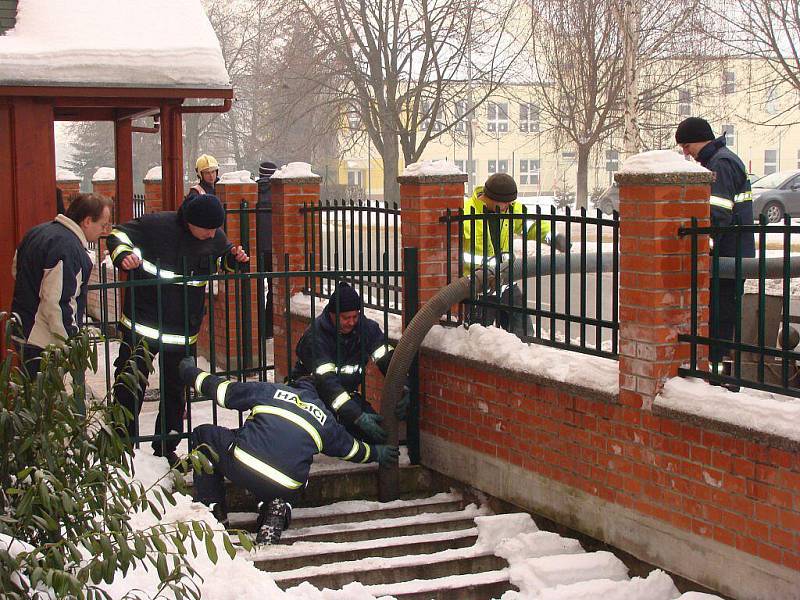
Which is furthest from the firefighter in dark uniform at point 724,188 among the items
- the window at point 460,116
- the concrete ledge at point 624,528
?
the window at point 460,116

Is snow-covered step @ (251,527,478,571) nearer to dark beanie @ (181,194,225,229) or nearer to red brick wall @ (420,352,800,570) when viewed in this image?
red brick wall @ (420,352,800,570)

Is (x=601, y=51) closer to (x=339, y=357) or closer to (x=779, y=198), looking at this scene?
(x=779, y=198)

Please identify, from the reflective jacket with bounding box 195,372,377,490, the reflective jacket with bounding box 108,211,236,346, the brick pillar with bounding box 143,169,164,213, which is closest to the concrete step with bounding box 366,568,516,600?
the reflective jacket with bounding box 195,372,377,490

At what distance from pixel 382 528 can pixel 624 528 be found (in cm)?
139

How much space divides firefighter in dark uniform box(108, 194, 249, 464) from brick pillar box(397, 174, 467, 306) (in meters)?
1.14

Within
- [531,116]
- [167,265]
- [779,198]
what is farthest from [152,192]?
[531,116]

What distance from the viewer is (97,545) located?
137 inches

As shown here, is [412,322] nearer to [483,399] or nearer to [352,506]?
[483,399]

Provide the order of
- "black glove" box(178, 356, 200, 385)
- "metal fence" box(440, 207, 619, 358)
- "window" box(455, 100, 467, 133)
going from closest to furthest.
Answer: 1. "metal fence" box(440, 207, 619, 358)
2. "black glove" box(178, 356, 200, 385)
3. "window" box(455, 100, 467, 133)

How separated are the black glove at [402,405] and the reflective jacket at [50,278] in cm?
196

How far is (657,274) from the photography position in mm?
5184

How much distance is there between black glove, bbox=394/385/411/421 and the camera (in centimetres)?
670

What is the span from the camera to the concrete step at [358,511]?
6258 millimetres

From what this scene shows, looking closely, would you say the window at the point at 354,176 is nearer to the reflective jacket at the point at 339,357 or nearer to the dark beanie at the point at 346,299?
the reflective jacket at the point at 339,357
